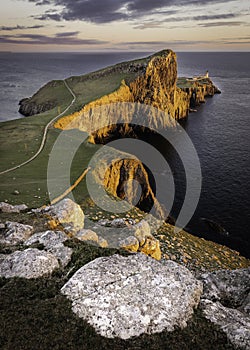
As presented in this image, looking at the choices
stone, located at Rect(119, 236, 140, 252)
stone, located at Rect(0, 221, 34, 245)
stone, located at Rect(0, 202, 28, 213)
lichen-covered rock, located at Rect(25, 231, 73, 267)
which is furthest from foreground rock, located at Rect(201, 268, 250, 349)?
stone, located at Rect(0, 202, 28, 213)

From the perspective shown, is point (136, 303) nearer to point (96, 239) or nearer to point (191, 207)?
point (96, 239)

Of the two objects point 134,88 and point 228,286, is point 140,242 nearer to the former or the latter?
point 228,286

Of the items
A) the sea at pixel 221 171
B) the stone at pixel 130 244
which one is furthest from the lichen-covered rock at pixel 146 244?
Answer: the sea at pixel 221 171

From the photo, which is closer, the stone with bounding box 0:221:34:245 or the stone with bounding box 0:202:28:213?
the stone with bounding box 0:221:34:245

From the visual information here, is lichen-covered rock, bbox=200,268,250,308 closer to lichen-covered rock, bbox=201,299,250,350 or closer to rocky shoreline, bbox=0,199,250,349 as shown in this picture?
rocky shoreline, bbox=0,199,250,349

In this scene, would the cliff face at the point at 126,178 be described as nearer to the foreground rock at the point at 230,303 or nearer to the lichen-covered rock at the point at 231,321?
the foreground rock at the point at 230,303

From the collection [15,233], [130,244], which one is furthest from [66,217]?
[130,244]
